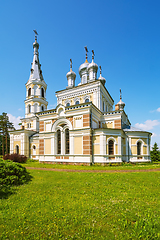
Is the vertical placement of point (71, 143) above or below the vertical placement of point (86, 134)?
below

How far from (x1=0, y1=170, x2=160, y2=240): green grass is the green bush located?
4.00 feet

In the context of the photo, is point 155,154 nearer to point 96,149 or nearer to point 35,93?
point 96,149

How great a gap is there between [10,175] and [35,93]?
27301mm

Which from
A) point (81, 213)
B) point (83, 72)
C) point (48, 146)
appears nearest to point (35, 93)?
point (83, 72)

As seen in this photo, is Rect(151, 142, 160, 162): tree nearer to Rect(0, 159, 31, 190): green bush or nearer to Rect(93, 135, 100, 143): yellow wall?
Rect(93, 135, 100, 143): yellow wall

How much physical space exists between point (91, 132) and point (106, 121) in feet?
17.9

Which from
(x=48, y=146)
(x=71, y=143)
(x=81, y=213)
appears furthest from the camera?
(x=48, y=146)

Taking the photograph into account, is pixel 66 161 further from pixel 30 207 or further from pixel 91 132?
pixel 30 207

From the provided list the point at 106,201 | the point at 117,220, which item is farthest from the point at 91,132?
the point at 117,220

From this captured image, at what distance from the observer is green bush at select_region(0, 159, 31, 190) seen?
8.09 meters

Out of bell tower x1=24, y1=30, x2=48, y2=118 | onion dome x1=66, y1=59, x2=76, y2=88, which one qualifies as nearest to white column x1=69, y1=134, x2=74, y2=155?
onion dome x1=66, y1=59, x2=76, y2=88

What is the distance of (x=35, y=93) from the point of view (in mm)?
33062

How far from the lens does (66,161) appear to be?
19047 mm

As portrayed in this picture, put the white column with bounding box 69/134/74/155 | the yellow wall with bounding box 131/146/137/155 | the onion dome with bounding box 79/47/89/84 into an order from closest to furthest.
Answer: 1. the white column with bounding box 69/134/74/155
2. the yellow wall with bounding box 131/146/137/155
3. the onion dome with bounding box 79/47/89/84
